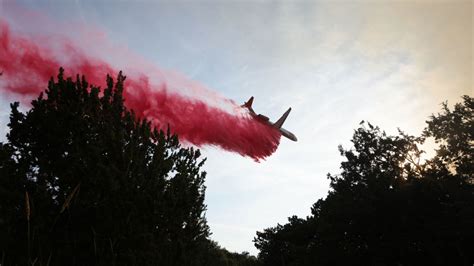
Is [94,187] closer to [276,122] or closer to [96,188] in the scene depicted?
[96,188]

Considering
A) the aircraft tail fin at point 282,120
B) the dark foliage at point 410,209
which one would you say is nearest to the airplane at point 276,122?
the aircraft tail fin at point 282,120

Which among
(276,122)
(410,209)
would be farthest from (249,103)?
(410,209)

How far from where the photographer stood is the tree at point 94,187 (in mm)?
12590

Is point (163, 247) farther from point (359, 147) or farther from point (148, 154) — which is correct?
point (359, 147)

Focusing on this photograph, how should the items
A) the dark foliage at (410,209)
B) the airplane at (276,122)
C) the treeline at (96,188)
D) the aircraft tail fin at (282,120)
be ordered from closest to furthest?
1. the treeline at (96,188)
2. the dark foliage at (410,209)
3. the airplane at (276,122)
4. the aircraft tail fin at (282,120)

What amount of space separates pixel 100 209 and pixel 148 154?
302cm

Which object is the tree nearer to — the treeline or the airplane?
the treeline

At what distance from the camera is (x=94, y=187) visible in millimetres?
13922

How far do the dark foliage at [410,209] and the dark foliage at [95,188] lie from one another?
24.5 m

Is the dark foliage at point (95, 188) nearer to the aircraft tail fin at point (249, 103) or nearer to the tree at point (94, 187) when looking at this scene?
the tree at point (94, 187)

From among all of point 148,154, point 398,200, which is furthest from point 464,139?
point 148,154

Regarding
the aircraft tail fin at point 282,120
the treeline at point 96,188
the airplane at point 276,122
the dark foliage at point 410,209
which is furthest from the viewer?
the aircraft tail fin at point 282,120

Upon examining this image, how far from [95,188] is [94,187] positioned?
132 millimetres

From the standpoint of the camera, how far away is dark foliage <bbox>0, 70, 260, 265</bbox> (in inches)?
496
